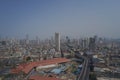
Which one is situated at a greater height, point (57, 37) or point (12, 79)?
point (57, 37)

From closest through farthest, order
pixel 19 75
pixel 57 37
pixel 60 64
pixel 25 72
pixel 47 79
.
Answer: pixel 47 79
pixel 19 75
pixel 25 72
pixel 60 64
pixel 57 37

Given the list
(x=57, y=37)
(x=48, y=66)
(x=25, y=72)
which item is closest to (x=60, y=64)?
(x=48, y=66)

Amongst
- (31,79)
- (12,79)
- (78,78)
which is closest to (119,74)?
(78,78)

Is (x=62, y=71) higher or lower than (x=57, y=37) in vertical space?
lower

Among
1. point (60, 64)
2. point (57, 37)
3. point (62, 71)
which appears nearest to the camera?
point (62, 71)

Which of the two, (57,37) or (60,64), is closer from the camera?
(60,64)

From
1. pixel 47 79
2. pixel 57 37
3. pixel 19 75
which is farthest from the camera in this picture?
pixel 57 37

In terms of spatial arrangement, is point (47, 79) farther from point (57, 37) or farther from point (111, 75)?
point (57, 37)

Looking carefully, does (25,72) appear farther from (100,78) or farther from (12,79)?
(100,78)

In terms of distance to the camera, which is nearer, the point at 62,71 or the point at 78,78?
the point at 78,78
